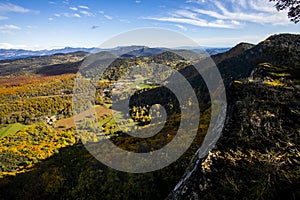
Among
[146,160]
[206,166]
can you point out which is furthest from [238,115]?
[146,160]

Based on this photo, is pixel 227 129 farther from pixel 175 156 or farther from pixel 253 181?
pixel 175 156

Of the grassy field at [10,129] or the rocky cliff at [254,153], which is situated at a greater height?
the rocky cliff at [254,153]

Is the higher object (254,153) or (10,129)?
(254,153)

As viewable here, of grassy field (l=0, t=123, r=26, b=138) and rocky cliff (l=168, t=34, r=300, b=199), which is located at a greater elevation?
rocky cliff (l=168, t=34, r=300, b=199)

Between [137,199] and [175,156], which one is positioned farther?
[175,156]

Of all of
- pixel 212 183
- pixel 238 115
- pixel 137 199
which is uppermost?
pixel 238 115

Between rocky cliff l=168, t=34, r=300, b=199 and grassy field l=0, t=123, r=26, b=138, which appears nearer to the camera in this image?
rocky cliff l=168, t=34, r=300, b=199

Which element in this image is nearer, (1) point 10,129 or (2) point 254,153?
(2) point 254,153

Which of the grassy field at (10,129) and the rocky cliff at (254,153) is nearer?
the rocky cliff at (254,153)
